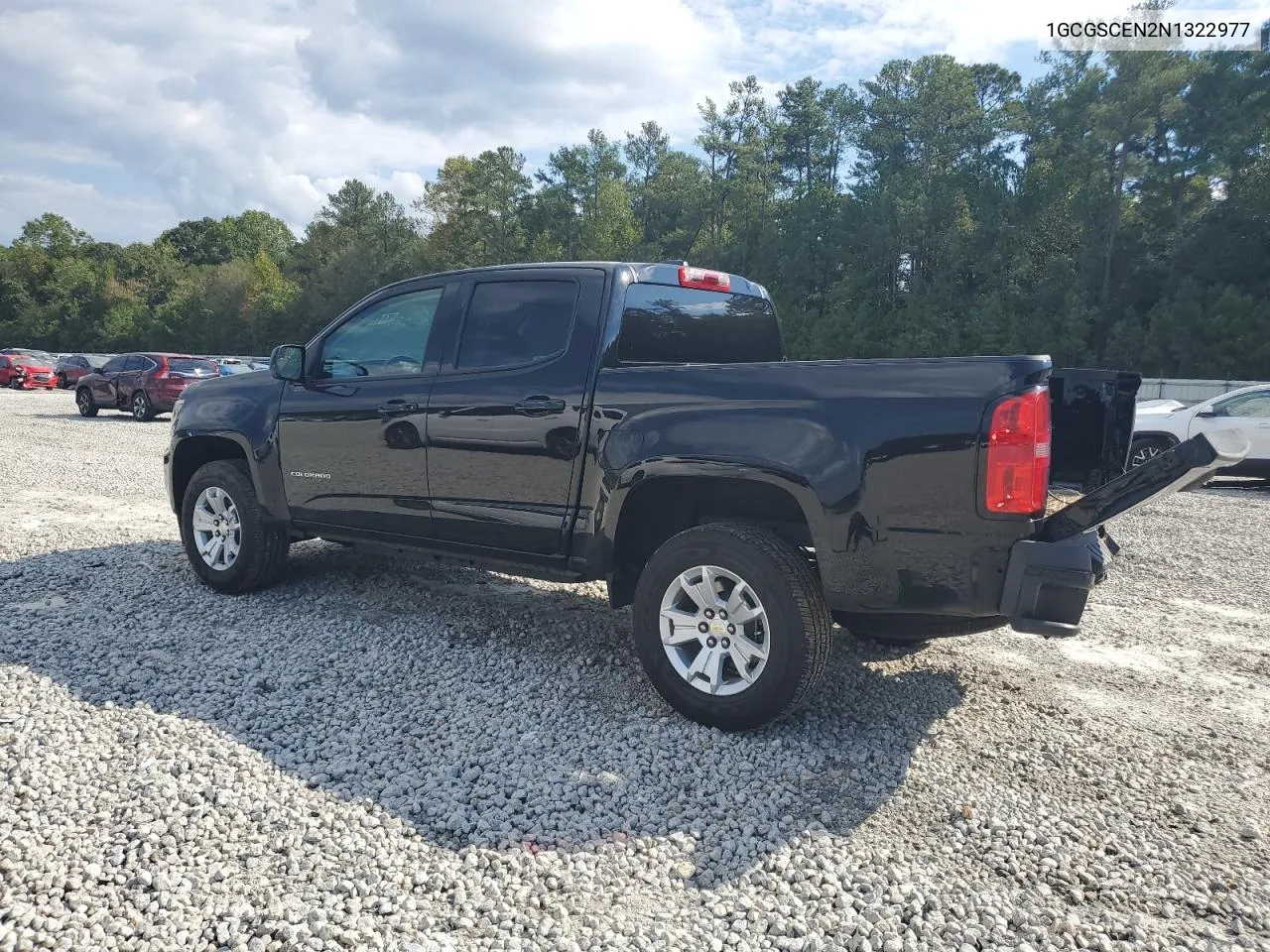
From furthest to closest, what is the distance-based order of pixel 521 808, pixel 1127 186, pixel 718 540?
pixel 1127 186 < pixel 718 540 < pixel 521 808

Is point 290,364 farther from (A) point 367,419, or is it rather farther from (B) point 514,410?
(B) point 514,410

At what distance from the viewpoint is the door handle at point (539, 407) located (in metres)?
4.23

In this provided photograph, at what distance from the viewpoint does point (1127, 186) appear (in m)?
42.3

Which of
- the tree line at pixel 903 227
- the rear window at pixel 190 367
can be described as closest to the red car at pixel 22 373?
the rear window at pixel 190 367

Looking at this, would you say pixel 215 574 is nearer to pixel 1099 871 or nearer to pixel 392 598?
pixel 392 598

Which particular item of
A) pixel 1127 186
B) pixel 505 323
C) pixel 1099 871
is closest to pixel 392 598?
pixel 505 323

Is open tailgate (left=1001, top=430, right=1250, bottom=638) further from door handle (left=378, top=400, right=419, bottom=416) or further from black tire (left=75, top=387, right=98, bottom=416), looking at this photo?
black tire (left=75, top=387, right=98, bottom=416)

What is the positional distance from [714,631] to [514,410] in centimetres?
145

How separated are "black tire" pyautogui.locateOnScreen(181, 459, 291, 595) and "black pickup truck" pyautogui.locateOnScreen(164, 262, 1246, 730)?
0.06 feet

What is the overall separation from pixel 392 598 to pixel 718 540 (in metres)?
2.74

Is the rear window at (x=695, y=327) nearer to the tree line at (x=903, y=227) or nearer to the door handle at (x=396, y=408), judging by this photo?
the door handle at (x=396, y=408)

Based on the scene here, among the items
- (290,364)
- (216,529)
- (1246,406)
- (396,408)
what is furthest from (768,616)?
(1246,406)

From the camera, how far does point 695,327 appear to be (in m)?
4.81

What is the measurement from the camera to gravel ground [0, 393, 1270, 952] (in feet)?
8.51
